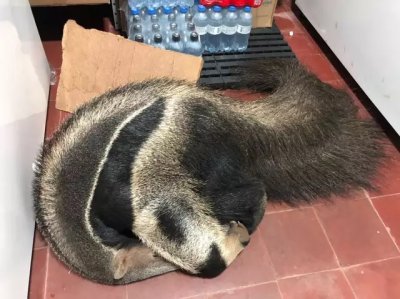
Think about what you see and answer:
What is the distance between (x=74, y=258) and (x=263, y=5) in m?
1.96

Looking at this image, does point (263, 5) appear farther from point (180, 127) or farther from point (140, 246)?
point (140, 246)

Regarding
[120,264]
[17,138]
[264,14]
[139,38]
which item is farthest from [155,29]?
[120,264]

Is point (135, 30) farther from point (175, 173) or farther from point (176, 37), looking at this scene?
point (175, 173)

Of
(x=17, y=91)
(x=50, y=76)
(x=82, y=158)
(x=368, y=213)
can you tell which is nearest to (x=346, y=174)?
(x=368, y=213)

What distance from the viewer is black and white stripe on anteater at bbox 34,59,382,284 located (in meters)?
1.40

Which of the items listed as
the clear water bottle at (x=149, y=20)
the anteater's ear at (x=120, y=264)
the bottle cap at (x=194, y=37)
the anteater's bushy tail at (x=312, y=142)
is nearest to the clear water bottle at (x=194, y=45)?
the bottle cap at (x=194, y=37)

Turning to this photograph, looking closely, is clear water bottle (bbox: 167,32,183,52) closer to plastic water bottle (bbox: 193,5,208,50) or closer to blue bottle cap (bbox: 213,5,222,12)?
plastic water bottle (bbox: 193,5,208,50)

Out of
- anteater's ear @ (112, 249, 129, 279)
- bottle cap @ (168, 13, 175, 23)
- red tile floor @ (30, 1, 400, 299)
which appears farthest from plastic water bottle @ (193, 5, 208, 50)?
anteater's ear @ (112, 249, 129, 279)

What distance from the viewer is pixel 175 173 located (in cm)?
146

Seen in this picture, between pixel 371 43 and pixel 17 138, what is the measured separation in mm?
1694

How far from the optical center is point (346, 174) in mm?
1819

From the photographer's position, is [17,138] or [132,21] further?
[132,21]

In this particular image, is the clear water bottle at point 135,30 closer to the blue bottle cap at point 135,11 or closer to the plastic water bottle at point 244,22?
the blue bottle cap at point 135,11

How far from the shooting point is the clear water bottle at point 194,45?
2.41m
